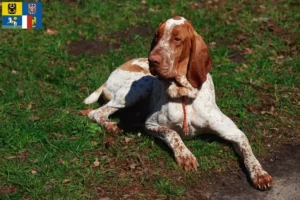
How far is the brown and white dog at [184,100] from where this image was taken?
16.0ft

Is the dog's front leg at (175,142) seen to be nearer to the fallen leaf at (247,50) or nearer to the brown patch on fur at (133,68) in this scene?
the brown patch on fur at (133,68)

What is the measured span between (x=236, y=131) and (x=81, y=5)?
4485mm

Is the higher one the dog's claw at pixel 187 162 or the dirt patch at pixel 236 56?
the dirt patch at pixel 236 56

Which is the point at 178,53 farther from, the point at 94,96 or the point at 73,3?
the point at 73,3

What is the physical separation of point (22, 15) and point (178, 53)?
4353 millimetres

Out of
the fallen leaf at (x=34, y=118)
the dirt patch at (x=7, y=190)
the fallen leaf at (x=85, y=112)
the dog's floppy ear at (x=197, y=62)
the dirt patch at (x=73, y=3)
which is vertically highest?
the dog's floppy ear at (x=197, y=62)

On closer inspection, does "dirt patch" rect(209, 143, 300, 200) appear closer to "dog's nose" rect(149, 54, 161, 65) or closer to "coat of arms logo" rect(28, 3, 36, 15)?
"dog's nose" rect(149, 54, 161, 65)

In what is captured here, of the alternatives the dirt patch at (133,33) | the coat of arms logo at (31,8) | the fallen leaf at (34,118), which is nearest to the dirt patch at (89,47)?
the dirt patch at (133,33)

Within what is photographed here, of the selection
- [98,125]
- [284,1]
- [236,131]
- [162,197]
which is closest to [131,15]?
[284,1]

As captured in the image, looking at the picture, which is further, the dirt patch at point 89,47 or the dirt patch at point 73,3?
the dirt patch at point 73,3

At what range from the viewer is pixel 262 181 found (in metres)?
4.72

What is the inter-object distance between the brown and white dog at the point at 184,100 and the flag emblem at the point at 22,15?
10.0 ft

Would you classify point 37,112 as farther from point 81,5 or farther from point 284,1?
point 284,1

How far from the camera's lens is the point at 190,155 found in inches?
198
